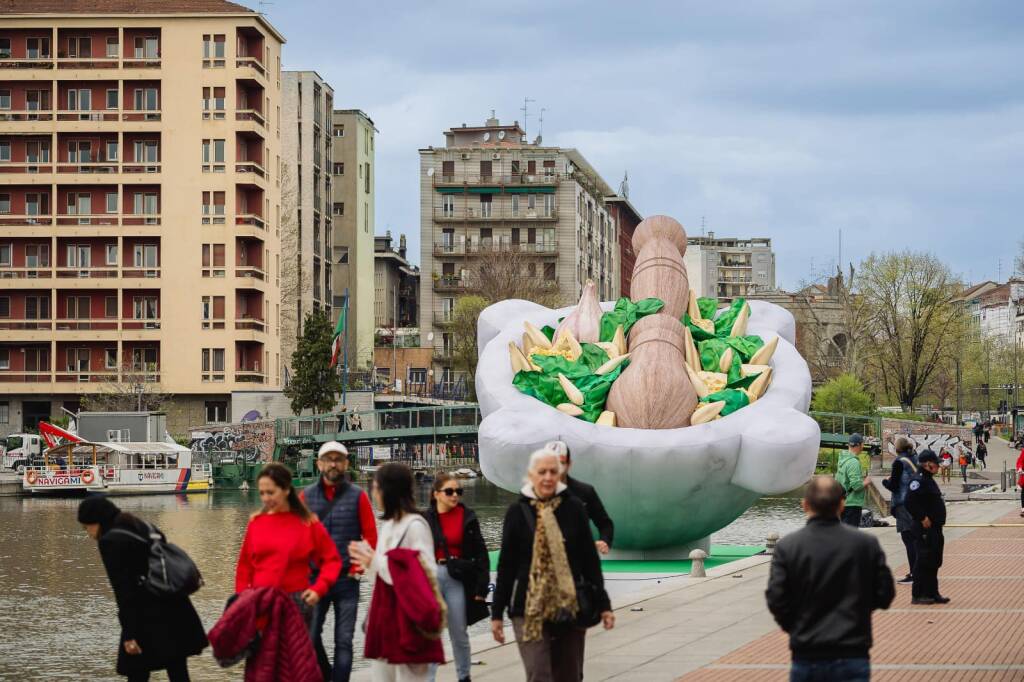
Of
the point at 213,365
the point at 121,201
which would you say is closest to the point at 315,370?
the point at 213,365

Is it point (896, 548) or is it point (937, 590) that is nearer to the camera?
point (937, 590)

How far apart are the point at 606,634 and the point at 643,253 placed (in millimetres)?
14973

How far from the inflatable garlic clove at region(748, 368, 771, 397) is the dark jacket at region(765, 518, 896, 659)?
18569 mm

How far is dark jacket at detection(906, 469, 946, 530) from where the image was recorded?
57.4ft

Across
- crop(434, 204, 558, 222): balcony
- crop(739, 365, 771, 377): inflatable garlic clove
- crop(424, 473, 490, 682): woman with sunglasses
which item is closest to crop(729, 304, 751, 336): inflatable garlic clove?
crop(739, 365, 771, 377): inflatable garlic clove

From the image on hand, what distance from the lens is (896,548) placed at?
25812 millimetres

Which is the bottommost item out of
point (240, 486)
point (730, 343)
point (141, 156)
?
point (240, 486)

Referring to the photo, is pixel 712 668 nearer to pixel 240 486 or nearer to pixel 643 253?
pixel 643 253

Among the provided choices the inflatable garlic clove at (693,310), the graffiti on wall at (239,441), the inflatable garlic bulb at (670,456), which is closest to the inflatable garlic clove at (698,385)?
the inflatable garlic bulb at (670,456)

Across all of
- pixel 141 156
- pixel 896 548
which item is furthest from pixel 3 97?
pixel 896 548

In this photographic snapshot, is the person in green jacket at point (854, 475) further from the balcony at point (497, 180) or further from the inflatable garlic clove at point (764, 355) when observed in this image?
the balcony at point (497, 180)

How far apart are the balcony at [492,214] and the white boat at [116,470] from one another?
4610 cm

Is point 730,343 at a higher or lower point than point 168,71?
lower

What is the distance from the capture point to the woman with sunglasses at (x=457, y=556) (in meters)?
12.2
